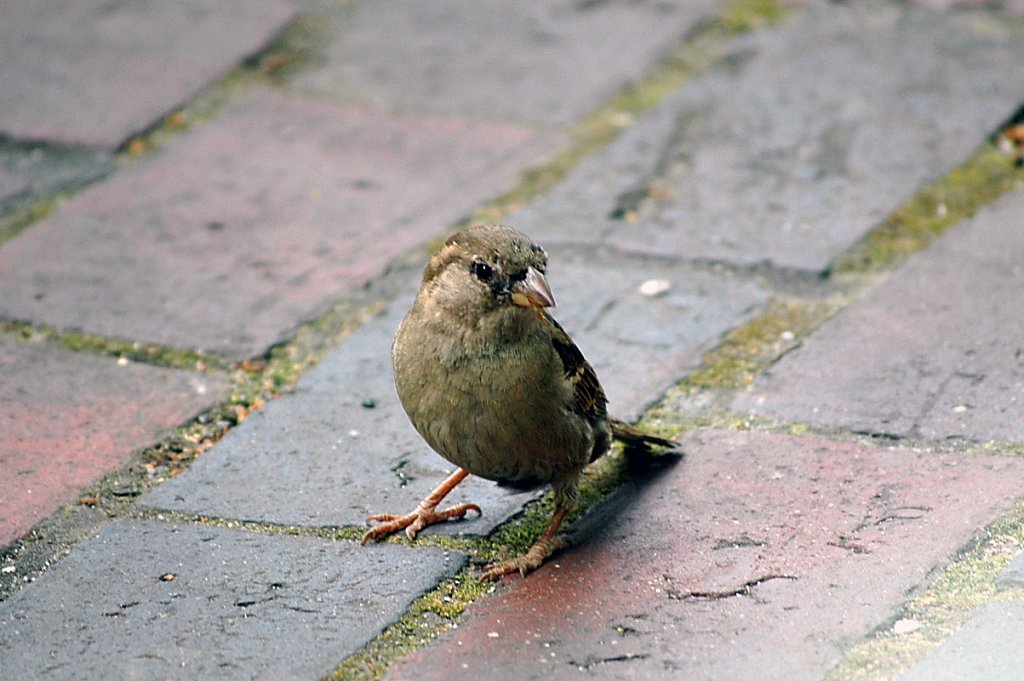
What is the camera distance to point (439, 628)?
2617 millimetres

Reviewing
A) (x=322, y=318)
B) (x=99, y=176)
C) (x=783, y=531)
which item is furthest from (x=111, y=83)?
(x=783, y=531)

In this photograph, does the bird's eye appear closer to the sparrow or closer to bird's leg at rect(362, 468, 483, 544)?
the sparrow

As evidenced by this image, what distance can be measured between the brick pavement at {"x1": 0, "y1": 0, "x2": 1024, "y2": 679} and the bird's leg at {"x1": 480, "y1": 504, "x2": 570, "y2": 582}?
31mm

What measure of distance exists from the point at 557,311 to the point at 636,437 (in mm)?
712

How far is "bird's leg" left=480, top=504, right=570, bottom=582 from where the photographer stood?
2.82 m

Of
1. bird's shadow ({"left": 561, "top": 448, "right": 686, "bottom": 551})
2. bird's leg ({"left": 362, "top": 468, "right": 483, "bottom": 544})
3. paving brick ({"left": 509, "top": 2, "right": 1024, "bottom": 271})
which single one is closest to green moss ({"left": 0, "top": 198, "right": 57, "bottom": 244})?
paving brick ({"left": 509, "top": 2, "right": 1024, "bottom": 271})

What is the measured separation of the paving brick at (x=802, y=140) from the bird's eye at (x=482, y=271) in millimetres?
1046

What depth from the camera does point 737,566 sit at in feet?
9.05

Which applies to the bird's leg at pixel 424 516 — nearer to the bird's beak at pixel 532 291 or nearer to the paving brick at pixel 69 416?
the bird's beak at pixel 532 291

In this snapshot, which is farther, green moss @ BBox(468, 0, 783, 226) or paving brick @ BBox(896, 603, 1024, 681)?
green moss @ BBox(468, 0, 783, 226)

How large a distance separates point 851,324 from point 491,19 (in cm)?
222

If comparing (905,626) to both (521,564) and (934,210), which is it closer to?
(521,564)

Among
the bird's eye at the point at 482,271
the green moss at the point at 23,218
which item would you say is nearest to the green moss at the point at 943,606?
the bird's eye at the point at 482,271

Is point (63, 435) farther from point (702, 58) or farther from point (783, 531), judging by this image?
point (702, 58)
